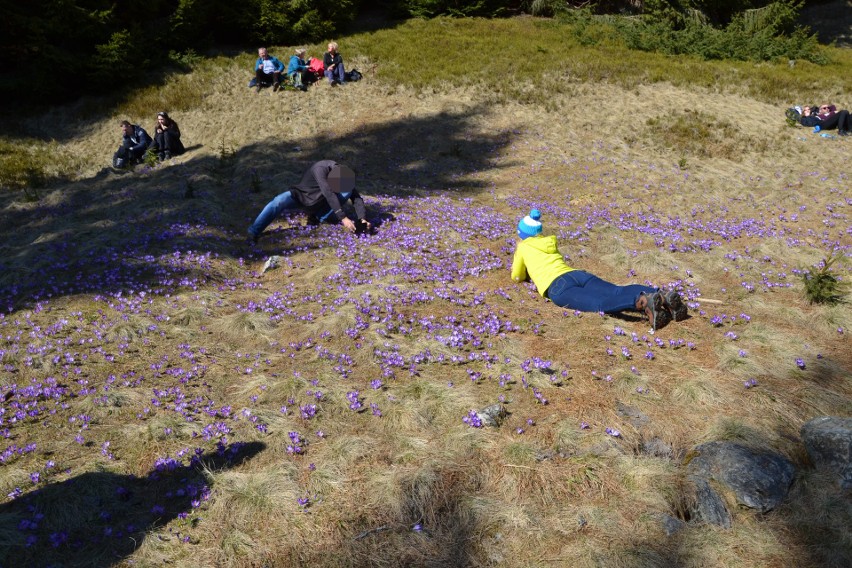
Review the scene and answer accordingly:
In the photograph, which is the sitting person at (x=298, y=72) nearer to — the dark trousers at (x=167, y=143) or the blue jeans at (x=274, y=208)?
the dark trousers at (x=167, y=143)

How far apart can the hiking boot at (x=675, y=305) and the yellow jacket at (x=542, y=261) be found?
5.05ft

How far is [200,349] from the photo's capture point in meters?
7.69

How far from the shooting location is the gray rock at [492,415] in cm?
609

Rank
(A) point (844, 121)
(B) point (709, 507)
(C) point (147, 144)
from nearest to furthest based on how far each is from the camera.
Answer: (B) point (709, 507)
(C) point (147, 144)
(A) point (844, 121)

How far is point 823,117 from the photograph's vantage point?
18.7 meters

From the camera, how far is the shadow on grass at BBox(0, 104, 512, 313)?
9.45 m

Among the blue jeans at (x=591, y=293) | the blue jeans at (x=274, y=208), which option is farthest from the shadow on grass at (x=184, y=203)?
the blue jeans at (x=591, y=293)

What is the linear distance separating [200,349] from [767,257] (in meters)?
10.7

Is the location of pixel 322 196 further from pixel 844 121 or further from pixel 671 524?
pixel 844 121

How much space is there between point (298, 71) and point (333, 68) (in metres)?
1.35

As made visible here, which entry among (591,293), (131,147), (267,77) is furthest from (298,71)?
(591,293)

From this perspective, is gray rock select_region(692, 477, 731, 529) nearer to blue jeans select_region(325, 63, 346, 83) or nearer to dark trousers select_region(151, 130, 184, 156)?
dark trousers select_region(151, 130, 184, 156)

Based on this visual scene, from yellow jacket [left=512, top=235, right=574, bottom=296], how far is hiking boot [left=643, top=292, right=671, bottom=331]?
54.8 inches

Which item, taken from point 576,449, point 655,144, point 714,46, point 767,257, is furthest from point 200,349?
point 714,46
